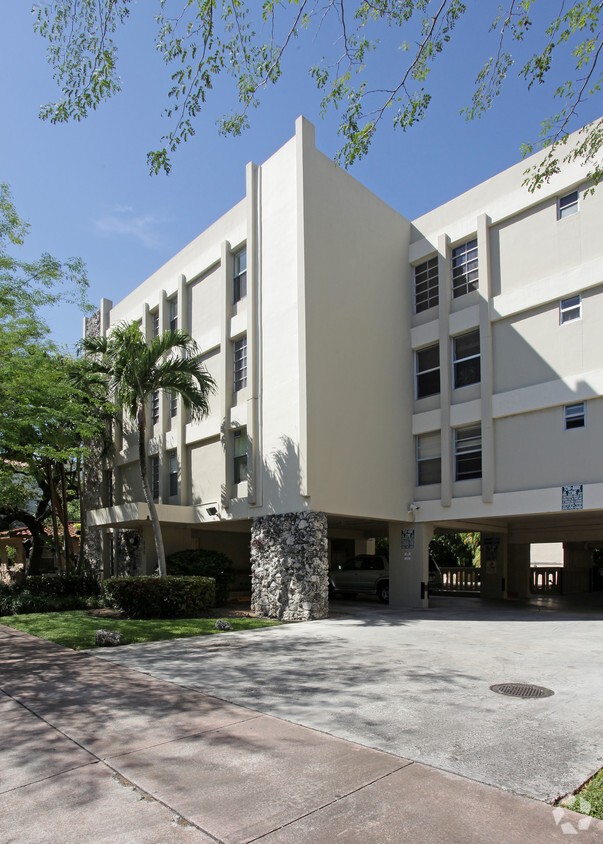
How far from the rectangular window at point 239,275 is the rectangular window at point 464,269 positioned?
646 centimetres

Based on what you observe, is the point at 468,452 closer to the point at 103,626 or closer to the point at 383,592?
the point at 383,592

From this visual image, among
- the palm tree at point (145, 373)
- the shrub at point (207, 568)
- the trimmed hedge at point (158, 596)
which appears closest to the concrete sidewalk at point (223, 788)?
the trimmed hedge at point (158, 596)

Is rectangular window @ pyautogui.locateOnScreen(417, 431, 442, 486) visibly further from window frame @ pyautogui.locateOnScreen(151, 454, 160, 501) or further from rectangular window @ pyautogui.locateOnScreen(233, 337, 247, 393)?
window frame @ pyautogui.locateOnScreen(151, 454, 160, 501)

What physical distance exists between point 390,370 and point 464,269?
147 inches

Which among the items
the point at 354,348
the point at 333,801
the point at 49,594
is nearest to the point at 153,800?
the point at 333,801

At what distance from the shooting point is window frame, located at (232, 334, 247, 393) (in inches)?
765

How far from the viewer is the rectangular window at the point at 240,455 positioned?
18.9 metres

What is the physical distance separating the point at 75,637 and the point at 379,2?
38.3ft

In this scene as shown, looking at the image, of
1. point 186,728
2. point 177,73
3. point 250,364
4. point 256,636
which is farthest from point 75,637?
point 177,73

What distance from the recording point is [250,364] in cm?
1833

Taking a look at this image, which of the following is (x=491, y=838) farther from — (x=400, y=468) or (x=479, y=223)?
(x=479, y=223)

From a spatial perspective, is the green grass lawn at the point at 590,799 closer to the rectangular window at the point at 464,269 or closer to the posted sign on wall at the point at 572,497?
the posted sign on wall at the point at 572,497

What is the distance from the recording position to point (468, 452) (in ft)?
60.2

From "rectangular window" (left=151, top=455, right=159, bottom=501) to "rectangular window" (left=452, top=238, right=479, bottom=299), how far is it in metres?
12.1
